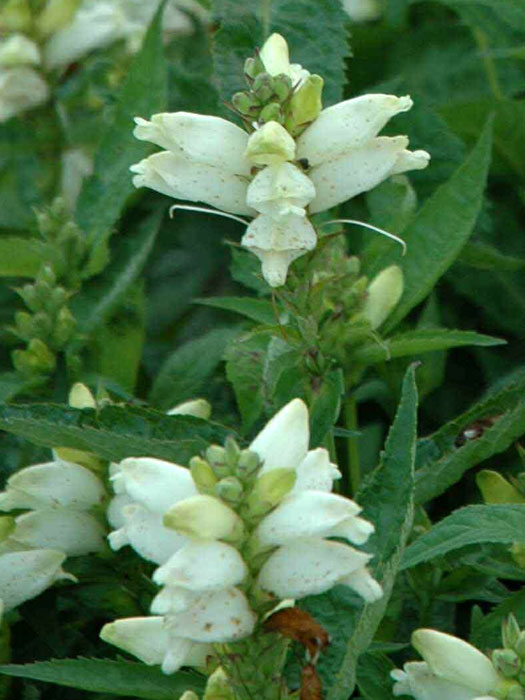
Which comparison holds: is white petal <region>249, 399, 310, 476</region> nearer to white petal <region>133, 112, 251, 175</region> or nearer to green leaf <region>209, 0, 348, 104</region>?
white petal <region>133, 112, 251, 175</region>

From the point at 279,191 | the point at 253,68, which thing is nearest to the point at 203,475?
the point at 279,191

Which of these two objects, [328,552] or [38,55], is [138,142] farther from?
[328,552]

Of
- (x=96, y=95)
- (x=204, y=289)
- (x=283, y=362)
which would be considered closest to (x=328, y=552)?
(x=283, y=362)

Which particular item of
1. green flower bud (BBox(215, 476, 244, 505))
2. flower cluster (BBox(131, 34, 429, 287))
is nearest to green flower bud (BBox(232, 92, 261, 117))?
flower cluster (BBox(131, 34, 429, 287))

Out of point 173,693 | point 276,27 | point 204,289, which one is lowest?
point 204,289

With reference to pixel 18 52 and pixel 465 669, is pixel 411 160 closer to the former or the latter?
pixel 465 669

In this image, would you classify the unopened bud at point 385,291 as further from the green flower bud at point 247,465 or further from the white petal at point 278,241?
the green flower bud at point 247,465
